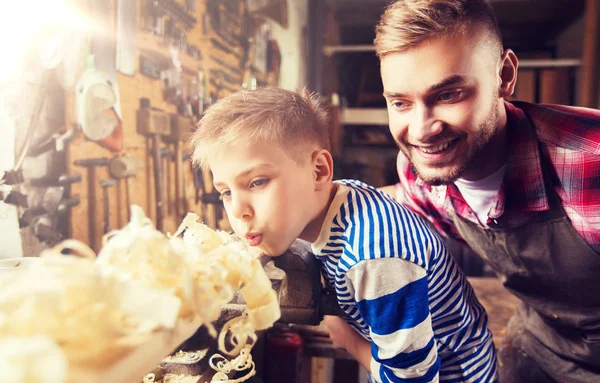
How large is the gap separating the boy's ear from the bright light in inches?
23.5

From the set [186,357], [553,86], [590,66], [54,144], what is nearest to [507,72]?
[186,357]

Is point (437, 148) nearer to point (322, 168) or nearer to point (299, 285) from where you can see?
point (322, 168)

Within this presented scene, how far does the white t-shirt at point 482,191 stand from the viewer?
1.11 metres

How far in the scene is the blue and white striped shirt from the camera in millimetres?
711

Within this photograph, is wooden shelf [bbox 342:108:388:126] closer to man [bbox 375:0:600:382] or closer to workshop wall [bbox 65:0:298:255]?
workshop wall [bbox 65:0:298:255]

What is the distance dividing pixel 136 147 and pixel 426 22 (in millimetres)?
869

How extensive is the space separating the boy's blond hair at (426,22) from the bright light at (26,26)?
0.68 m

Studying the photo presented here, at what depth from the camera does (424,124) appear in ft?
3.01

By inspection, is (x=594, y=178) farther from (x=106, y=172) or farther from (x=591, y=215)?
(x=106, y=172)

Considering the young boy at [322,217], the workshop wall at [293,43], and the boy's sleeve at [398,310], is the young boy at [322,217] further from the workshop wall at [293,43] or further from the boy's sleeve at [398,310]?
the workshop wall at [293,43]

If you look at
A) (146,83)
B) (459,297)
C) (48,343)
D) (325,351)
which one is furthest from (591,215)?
(146,83)

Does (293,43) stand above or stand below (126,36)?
above

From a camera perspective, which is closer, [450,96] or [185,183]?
[450,96]

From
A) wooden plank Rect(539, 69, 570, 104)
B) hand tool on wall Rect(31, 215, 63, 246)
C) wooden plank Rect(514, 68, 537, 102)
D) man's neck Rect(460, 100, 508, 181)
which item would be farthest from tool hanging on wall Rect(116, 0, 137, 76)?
wooden plank Rect(539, 69, 570, 104)
